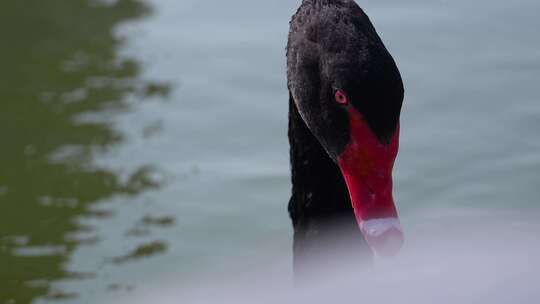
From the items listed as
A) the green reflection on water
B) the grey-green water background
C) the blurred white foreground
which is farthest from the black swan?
the green reflection on water

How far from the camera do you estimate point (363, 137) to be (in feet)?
11.9

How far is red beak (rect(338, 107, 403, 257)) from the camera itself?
3.57 meters

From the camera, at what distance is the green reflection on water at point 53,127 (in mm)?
4941

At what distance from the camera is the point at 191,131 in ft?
18.3

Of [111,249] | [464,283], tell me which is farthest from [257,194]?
[464,283]

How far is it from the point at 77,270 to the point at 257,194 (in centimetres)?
82

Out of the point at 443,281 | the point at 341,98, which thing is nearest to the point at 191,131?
the point at 341,98

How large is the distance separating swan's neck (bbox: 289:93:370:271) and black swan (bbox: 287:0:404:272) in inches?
2.1

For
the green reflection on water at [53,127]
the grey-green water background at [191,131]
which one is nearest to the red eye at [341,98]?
the grey-green water background at [191,131]

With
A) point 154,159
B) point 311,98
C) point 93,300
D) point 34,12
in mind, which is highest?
point 34,12

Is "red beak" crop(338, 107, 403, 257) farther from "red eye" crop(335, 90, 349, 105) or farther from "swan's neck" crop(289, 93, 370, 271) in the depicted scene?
"swan's neck" crop(289, 93, 370, 271)

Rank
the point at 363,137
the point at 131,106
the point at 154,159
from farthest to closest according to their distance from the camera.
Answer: the point at 131,106 < the point at 154,159 < the point at 363,137

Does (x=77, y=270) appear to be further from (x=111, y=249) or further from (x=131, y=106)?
(x=131, y=106)

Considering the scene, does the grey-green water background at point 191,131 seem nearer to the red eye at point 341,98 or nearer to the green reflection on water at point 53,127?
the green reflection on water at point 53,127
